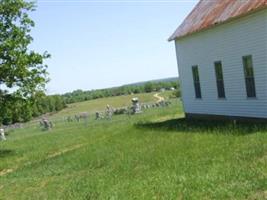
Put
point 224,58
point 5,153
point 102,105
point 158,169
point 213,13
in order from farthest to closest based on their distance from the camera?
point 102,105
point 5,153
point 213,13
point 224,58
point 158,169

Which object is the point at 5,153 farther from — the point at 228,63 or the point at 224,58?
the point at 228,63

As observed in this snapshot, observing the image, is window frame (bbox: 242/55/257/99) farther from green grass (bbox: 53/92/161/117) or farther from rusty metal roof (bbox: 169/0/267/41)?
green grass (bbox: 53/92/161/117)

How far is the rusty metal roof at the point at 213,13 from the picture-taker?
67.9 feet

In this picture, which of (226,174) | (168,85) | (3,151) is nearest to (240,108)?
(226,174)

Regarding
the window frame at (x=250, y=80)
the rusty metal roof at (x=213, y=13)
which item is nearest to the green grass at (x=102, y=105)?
the rusty metal roof at (x=213, y=13)

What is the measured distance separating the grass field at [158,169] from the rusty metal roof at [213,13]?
4.44 meters

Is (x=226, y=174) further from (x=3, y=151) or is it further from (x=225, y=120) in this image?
(x=3, y=151)

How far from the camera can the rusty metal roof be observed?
67.9ft

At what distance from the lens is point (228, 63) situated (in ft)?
77.6

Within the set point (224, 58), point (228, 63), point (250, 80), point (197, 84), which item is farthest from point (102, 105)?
point (250, 80)

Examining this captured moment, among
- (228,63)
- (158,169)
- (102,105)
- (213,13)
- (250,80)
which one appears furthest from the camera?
(102,105)

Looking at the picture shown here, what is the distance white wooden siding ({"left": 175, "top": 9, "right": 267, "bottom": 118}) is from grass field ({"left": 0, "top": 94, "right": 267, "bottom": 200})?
203cm

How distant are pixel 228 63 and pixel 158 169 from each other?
10661mm

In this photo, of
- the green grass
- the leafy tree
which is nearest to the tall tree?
the leafy tree
